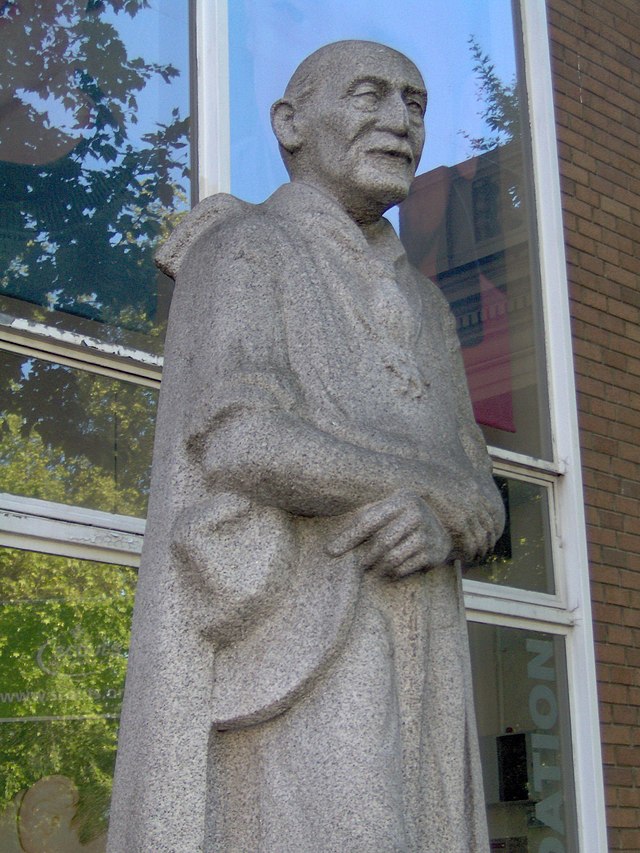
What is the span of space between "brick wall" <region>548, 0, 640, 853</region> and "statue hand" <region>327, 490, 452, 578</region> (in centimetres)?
405

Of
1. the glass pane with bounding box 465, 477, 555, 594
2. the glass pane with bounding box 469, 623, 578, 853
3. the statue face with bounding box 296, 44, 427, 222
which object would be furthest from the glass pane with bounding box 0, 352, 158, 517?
the glass pane with bounding box 465, 477, 555, 594

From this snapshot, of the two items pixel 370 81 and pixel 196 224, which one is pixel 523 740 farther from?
pixel 370 81

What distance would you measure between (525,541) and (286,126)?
3.75 meters

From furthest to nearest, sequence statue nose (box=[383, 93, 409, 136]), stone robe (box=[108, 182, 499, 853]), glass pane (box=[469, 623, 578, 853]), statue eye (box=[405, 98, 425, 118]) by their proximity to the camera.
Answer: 1. glass pane (box=[469, 623, 578, 853])
2. statue eye (box=[405, 98, 425, 118])
3. statue nose (box=[383, 93, 409, 136])
4. stone robe (box=[108, 182, 499, 853])

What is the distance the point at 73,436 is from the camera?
5695 millimetres

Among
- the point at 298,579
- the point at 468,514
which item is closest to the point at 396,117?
the point at 468,514

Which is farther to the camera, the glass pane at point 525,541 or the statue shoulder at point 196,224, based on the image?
the glass pane at point 525,541

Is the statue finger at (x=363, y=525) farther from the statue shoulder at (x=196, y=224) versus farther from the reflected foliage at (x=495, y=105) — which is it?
the reflected foliage at (x=495, y=105)

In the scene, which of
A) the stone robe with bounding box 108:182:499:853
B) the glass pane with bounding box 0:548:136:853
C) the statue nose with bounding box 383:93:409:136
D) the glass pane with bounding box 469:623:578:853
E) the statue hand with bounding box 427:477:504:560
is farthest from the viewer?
the glass pane with bounding box 469:623:578:853

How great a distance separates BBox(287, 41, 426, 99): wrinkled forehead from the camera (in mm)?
4000

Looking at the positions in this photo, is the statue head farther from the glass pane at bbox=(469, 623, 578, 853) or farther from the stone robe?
the glass pane at bbox=(469, 623, 578, 853)

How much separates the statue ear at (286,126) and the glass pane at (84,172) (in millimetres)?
1806

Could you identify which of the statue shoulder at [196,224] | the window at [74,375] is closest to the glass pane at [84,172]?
the window at [74,375]

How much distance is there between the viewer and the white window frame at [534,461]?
5.55 metres
